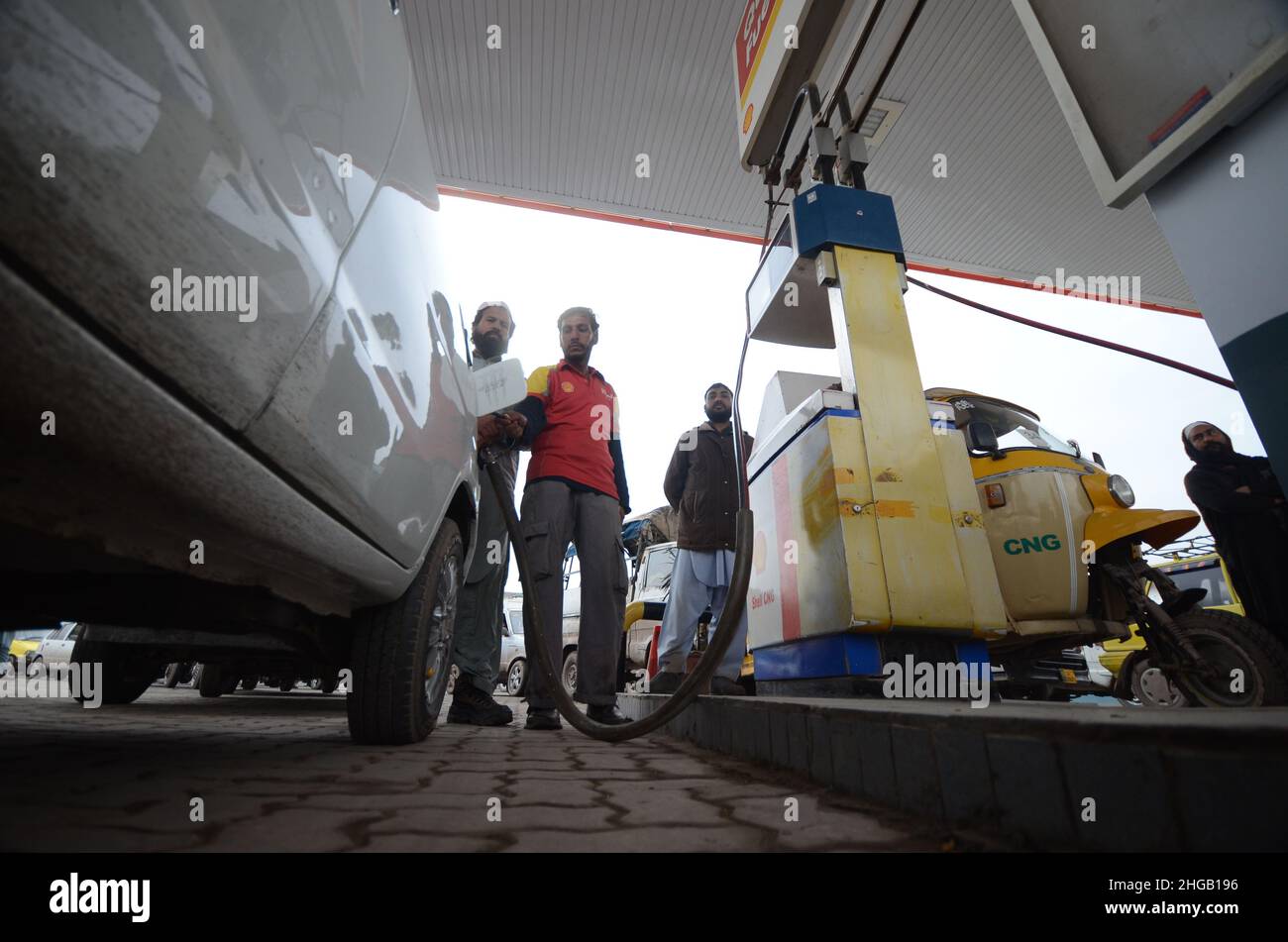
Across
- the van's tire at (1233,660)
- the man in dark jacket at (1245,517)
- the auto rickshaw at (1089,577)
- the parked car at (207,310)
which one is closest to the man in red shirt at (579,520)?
the parked car at (207,310)

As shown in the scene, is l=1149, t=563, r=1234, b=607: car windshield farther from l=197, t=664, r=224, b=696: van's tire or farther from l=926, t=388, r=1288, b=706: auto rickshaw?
l=197, t=664, r=224, b=696: van's tire

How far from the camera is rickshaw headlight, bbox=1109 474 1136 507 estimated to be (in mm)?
3654

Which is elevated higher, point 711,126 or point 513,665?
point 711,126

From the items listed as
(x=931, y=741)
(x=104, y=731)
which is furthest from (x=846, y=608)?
(x=104, y=731)

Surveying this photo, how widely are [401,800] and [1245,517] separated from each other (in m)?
4.49

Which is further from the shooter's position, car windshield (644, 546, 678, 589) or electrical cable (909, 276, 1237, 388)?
car windshield (644, 546, 678, 589)

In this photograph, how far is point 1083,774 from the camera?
78 centimetres

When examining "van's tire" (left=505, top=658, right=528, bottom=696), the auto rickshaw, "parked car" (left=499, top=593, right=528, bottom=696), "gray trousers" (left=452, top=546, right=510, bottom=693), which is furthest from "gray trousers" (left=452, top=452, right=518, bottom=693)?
"van's tire" (left=505, top=658, right=528, bottom=696)

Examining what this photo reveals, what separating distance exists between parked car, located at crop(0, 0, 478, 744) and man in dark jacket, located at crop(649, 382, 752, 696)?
252cm

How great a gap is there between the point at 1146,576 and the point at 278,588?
4049 millimetres

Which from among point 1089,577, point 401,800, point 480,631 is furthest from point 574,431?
point 1089,577

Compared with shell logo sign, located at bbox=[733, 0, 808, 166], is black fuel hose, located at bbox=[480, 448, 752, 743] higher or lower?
lower

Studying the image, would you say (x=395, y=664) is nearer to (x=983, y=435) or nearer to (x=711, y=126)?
(x=983, y=435)

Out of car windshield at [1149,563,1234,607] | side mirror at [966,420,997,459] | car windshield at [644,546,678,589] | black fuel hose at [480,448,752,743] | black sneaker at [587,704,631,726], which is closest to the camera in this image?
black fuel hose at [480,448,752,743]
